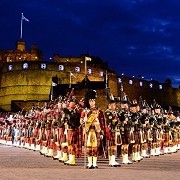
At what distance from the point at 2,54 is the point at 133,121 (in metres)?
67.3

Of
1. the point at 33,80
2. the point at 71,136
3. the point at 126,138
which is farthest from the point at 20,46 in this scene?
the point at 126,138

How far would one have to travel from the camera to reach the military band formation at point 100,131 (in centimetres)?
996

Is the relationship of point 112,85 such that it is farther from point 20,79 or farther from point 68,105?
point 68,105

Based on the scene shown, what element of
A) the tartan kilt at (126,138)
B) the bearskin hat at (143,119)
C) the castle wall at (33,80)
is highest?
the castle wall at (33,80)

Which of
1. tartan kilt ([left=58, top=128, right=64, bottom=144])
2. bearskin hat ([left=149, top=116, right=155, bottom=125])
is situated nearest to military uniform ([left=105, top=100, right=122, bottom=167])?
tartan kilt ([left=58, top=128, right=64, bottom=144])

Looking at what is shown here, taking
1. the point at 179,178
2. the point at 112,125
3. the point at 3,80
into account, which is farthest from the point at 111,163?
the point at 3,80

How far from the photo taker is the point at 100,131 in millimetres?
9953

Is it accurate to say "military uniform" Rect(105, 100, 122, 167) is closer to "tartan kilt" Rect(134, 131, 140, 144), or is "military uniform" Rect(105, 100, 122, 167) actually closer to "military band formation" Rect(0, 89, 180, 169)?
"military band formation" Rect(0, 89, 180, 169)

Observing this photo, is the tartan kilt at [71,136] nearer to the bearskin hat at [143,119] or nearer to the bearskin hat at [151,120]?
the bearskin hat at [143,119]

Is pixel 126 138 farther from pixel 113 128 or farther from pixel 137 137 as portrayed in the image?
pixel 137 137

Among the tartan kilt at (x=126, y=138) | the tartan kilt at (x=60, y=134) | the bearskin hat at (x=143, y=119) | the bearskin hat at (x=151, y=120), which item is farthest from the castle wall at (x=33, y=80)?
the tartan kilt at (x=126, y=138)

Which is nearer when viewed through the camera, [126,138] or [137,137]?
[126,138]

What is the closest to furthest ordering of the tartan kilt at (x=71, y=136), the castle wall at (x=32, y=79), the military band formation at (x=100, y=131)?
1. the military band formation at (x=100, y=131)
2. the tartan kilt at (x=71, y=136)
3. the castle wall at (x=32, y=79)

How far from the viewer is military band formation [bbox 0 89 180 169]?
996 centimetres
